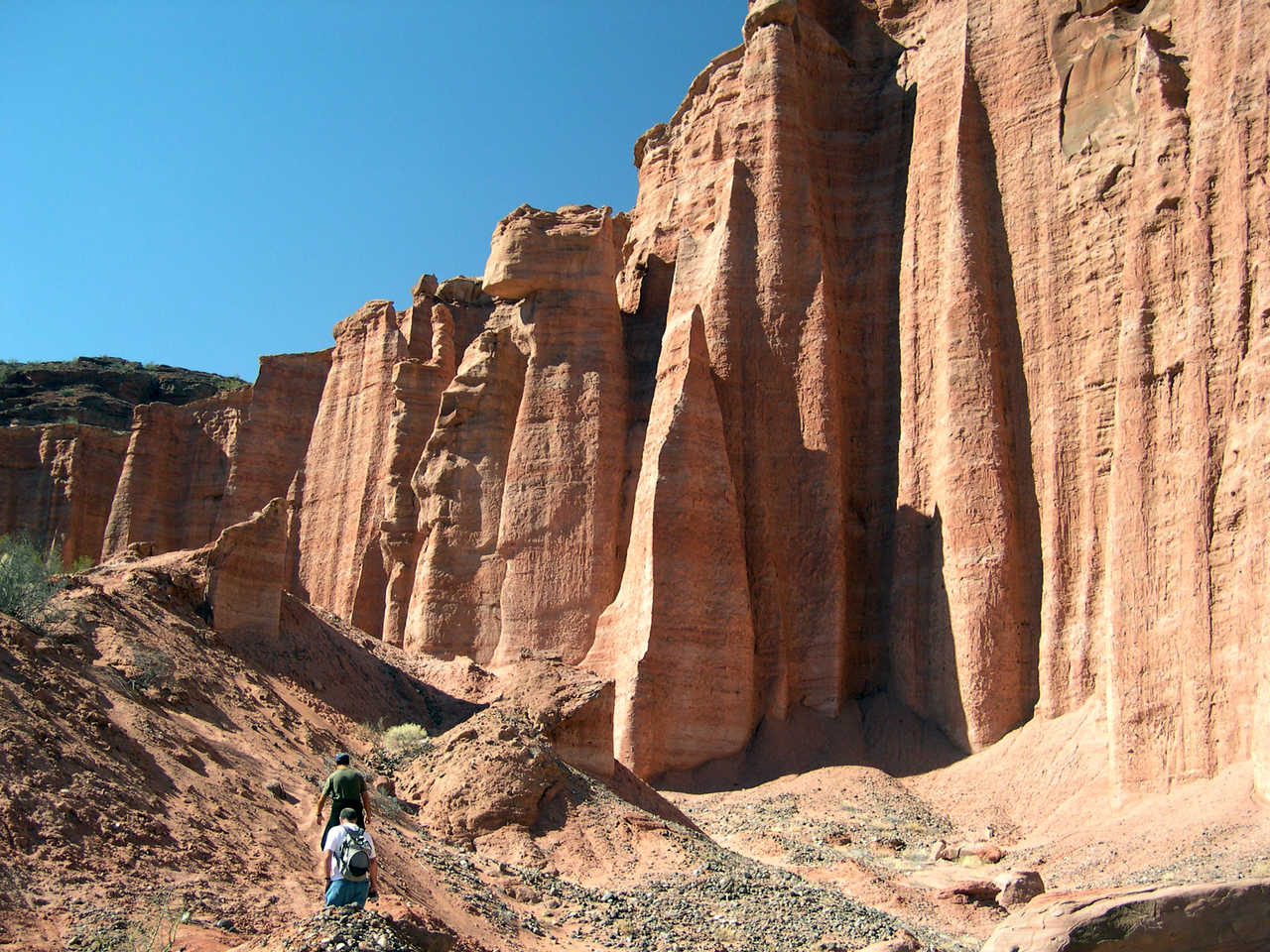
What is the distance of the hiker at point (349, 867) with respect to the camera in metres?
8.06

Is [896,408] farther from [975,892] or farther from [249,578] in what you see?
[249,578]

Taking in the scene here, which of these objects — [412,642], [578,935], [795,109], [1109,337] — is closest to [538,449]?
[412,642]

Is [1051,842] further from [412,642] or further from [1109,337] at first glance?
[412,642]

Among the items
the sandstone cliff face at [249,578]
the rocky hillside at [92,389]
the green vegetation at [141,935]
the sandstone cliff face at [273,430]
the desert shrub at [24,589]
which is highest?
the rocky hillside at [92,389]

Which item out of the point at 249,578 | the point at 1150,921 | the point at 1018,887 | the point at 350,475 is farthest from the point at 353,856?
the point at 350,475

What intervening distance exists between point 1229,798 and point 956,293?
11154 mm

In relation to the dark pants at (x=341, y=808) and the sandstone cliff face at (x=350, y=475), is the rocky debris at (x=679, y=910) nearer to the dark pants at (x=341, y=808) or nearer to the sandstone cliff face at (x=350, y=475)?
the dark pants at (x=341, y=808)

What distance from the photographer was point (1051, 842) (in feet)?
59.8

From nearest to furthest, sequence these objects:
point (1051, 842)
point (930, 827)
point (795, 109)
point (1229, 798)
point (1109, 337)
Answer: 1. point (1229, 798)
2. point (1051, 842)
3. point (930, 827)
4. point (1109, 337)
5. point (795, 109)

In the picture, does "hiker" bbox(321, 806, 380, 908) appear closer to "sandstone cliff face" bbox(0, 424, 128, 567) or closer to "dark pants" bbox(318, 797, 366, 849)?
"dark pants" bbox(318, 797, 366, 849)

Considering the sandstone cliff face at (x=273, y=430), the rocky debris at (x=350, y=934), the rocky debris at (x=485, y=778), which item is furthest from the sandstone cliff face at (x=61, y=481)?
the rocky debris at (x=350, y=934)

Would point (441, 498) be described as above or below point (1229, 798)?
above

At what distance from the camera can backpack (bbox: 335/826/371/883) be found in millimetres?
8078

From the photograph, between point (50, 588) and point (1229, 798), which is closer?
point (50, 588)
